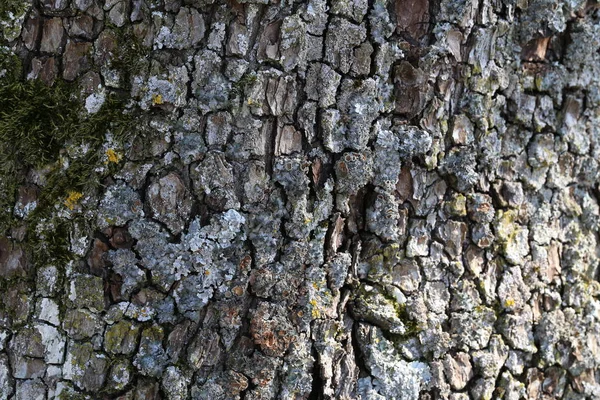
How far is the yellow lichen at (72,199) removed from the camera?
1.45m

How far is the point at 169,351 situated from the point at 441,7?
101 cm

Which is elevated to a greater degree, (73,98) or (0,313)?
(73,98)

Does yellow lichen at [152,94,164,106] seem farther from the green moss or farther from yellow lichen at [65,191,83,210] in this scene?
yellow lichen at [65,191,83,210]

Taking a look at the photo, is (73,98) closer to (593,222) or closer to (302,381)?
(302,381)

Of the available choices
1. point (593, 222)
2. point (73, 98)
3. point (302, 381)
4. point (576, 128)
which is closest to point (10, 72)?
point (73, 98)

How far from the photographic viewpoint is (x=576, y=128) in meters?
1.85

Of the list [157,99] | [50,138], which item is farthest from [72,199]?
[157,99]

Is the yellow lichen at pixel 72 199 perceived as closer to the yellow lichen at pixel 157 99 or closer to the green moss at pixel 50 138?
the green moss at pixel 50 138

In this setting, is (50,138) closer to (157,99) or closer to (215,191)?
(157,99)

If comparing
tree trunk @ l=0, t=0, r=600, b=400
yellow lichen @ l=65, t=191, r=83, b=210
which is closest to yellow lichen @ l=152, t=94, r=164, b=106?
tree trunk @ l=0, t=0, r=600, b=400

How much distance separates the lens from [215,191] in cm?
145

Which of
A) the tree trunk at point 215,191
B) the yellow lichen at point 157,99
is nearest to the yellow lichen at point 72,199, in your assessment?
the tree trunk at point 215,191

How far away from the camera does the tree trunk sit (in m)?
1.45

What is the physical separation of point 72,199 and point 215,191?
1.02 feet
